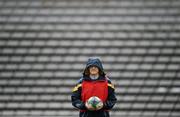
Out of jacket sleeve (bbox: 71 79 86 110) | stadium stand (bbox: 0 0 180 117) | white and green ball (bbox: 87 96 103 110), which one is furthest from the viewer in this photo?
stadium stand (bbox: 0 0 180 117)

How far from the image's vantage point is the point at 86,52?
10.8m

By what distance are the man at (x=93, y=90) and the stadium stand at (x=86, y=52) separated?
419cm

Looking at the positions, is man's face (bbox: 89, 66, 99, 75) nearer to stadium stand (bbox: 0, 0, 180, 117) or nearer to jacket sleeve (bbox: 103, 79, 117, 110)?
jacket sleeve (bbox: 103, 79, 117, 110)

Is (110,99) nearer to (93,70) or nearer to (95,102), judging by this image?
(95,102)

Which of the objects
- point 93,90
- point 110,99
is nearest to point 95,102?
point 93,90

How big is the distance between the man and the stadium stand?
4.19 metres

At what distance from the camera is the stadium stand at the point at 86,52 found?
34.8 feet

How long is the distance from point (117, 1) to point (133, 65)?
1150mm

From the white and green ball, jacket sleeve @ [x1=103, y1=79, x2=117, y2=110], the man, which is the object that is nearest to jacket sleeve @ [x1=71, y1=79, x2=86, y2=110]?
the man

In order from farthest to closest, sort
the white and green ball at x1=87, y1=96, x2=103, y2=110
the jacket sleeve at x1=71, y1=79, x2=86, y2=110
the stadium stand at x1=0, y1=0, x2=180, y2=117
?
the stadium stand at x1=0, y1=0, x2=180, y2=117 → the jacket sleeve at x1=71, y1=79, x2=86, y2=110 → the white and green ball at x1=87, y1=96, x2=103, y2=110

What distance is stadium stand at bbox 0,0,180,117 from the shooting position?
418 inches

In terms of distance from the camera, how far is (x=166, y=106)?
415 inches

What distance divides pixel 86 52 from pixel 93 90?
460 cm

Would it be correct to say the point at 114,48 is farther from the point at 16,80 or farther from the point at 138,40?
the point at 16,80
